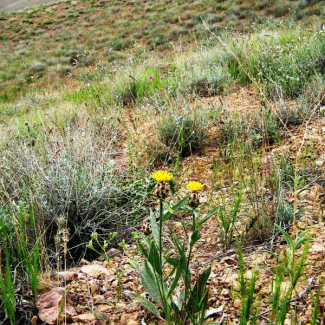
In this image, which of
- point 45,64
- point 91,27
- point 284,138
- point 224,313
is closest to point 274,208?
point 224,313

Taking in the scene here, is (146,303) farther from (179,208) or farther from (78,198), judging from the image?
(78,198)

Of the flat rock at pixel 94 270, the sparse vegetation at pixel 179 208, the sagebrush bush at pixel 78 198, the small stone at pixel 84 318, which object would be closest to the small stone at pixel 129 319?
the sparse vegetation at pixel 179 208

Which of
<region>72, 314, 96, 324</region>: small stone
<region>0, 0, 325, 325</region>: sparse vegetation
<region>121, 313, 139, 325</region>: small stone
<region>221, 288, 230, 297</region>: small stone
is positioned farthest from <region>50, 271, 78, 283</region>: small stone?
<region>221, 288, 230, 297</region>: small stone

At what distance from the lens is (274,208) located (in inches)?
71.7

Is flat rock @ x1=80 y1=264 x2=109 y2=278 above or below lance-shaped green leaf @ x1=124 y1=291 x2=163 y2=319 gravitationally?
below

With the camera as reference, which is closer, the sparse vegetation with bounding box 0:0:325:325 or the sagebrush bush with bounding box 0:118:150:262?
the sparse vegetation with bounding box 0:0:325:325

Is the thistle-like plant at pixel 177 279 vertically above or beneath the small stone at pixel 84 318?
above

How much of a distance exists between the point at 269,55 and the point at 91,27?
60.9 feet

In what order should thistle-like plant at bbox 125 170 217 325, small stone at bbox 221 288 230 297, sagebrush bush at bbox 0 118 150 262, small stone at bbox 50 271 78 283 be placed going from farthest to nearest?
1. sagebrush bush at bbox 0 118 150 262
2. small stone at bbox 50 271 78 283
3. small stone at bbox 221 288 230 297
4. thistle-like plant at bbox 125 170 217 325

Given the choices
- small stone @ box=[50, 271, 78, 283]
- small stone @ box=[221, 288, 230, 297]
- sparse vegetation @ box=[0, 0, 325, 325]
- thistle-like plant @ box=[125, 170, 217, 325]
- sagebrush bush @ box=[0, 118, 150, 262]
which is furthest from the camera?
sagebrush bush @ box=[0, 118, 150, 262]

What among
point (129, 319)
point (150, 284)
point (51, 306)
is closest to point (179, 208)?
point (150, 284)

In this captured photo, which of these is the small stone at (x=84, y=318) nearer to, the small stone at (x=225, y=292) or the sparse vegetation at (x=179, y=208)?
the sparse vegetation at (x=179, y=208)

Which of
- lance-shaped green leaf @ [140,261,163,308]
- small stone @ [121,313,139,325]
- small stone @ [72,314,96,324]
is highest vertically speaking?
lance-shaped green leaf @ [140,261,163,308]

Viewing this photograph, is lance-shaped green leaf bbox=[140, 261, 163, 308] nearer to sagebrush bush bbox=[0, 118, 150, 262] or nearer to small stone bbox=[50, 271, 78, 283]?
small stone bbox=[50, 271, 78, 283]
